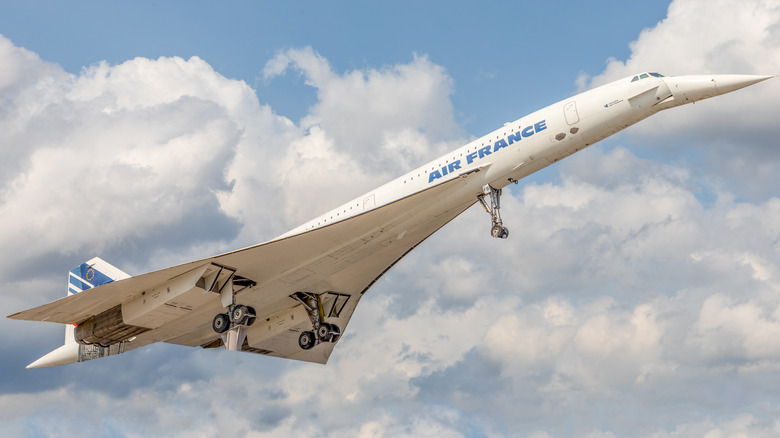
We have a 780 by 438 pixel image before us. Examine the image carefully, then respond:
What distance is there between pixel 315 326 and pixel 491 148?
369 inches

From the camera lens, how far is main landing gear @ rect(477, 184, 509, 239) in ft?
63.7

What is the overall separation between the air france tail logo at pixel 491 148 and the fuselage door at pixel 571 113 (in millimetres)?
555

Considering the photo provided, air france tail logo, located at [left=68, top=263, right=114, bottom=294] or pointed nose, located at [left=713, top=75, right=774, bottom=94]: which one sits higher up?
air france tail logo, located at [left=68, top=263, right=114, bottom=294]

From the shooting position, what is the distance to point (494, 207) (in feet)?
65.1

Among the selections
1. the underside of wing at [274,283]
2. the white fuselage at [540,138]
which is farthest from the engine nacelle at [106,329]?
the white fuselage at [540,138]

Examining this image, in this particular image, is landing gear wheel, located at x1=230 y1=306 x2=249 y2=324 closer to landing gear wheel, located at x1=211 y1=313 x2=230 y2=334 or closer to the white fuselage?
landing gear wheel, located at x1=211 y1=313 x2=230 y2=334

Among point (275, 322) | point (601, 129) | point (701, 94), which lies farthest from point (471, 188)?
point (275, 322)

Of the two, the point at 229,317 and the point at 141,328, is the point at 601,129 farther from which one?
the point at 141,328

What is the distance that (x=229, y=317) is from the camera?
23.0 m

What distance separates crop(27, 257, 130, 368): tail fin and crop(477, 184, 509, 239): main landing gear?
11588mm

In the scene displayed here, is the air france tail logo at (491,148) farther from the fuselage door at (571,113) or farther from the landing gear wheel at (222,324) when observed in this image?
the landing gear wheel at (222,324)

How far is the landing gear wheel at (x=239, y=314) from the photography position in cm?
2280

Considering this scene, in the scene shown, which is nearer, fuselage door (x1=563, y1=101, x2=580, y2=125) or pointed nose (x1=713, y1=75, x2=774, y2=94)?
pointed nose (x1=713, y1=75, x2=774, y2=94)

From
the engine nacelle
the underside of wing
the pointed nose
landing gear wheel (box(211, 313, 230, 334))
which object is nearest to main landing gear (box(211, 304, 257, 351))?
landing gear wheel (box(211, 313, 230, 334))
